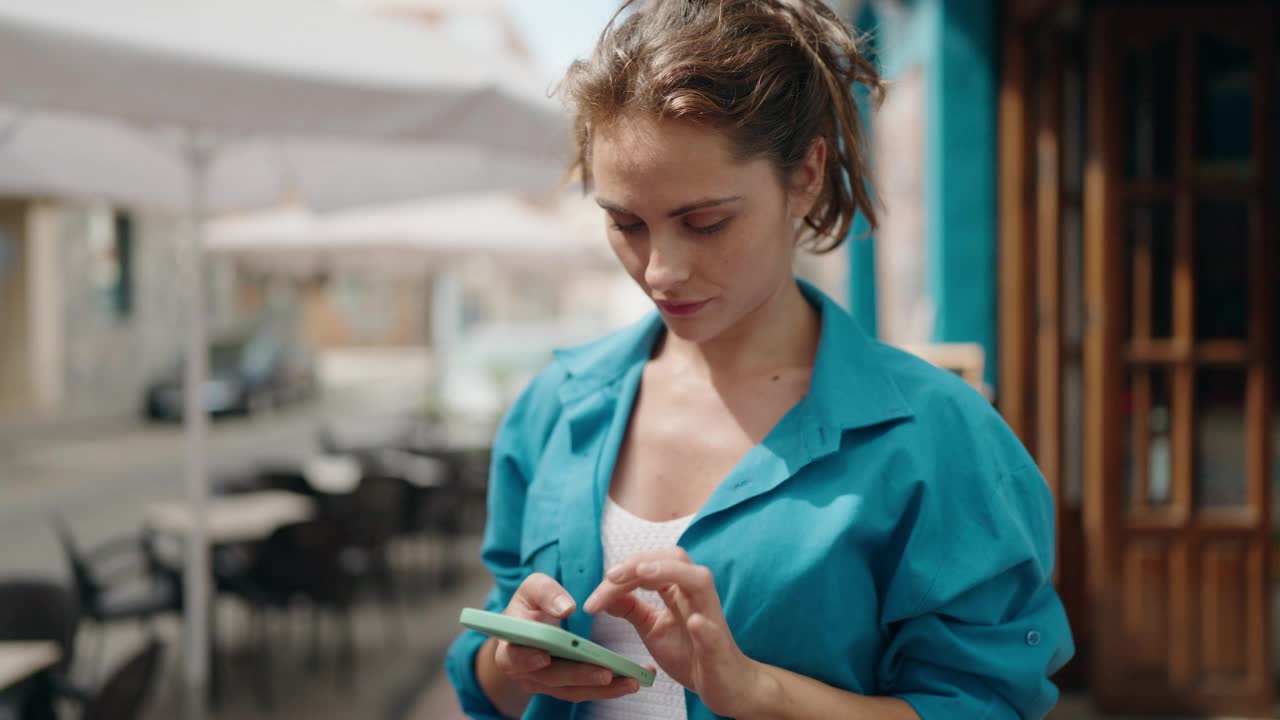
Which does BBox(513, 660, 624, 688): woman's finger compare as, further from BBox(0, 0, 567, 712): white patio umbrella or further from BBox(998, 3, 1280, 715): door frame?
BBox(998, 3, 1280, 715): door frame

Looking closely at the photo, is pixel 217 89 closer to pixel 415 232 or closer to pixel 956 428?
pixel 956 428

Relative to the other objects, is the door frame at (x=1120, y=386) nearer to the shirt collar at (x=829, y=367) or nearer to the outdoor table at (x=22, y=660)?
the shirt collar at (x=829, y=367)

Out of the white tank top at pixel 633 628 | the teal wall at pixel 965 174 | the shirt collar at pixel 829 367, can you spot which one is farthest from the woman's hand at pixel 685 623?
the teal wall at pixel 965 174

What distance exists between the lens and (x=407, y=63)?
326 cm

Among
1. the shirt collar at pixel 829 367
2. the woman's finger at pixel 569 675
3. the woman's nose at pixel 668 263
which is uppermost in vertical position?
the woman's nose at pixel 668 263

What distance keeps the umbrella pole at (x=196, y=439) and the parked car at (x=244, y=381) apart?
12.5 metres

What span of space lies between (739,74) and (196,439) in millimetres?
3868

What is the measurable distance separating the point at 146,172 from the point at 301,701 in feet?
9.05

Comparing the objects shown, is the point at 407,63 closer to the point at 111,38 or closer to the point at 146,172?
the point at 111,38

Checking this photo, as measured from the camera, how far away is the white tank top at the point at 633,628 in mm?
1397

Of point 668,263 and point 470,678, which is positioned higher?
point 668,263

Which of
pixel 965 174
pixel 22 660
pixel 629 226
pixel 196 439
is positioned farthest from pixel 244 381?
pixel 629 226

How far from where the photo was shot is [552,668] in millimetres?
1270

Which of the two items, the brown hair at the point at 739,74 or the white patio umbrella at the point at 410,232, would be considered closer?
the brown hair at the point at 739,74
